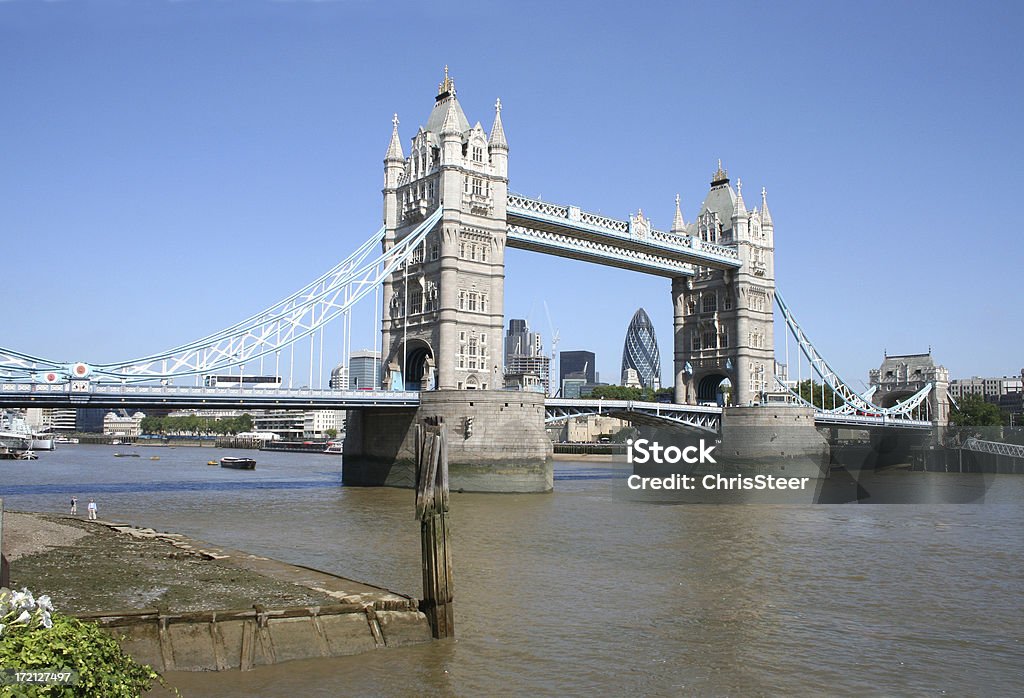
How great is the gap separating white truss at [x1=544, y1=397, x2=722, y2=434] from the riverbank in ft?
90.8

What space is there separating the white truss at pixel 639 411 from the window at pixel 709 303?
852 centimetres

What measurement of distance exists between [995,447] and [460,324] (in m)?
40.9

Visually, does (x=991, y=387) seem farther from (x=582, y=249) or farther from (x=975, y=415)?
(x=582, y=249)

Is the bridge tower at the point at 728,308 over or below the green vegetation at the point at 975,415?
over

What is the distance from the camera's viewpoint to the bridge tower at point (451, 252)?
45812 millimetres

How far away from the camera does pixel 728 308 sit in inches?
2473

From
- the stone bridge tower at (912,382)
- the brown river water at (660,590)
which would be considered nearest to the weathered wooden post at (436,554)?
the brown river water at (660,590)

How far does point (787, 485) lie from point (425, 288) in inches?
976

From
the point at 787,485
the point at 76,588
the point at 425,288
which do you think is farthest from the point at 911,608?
the point at 787,485

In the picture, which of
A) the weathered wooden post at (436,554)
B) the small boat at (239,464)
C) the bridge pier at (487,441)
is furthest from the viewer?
the small boat at (239,464)

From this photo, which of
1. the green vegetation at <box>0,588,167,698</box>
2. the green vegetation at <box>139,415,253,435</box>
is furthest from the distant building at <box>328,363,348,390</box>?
the green vegetation at <box>139,415,253,435</box>

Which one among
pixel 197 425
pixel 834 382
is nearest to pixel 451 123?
pixel 834 382

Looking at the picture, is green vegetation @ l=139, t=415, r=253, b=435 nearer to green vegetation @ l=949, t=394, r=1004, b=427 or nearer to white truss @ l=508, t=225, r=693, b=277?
green vegetation @ l=949, t=394, r=1004, b=427

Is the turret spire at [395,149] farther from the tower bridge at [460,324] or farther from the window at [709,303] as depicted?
the window at [709,303]
